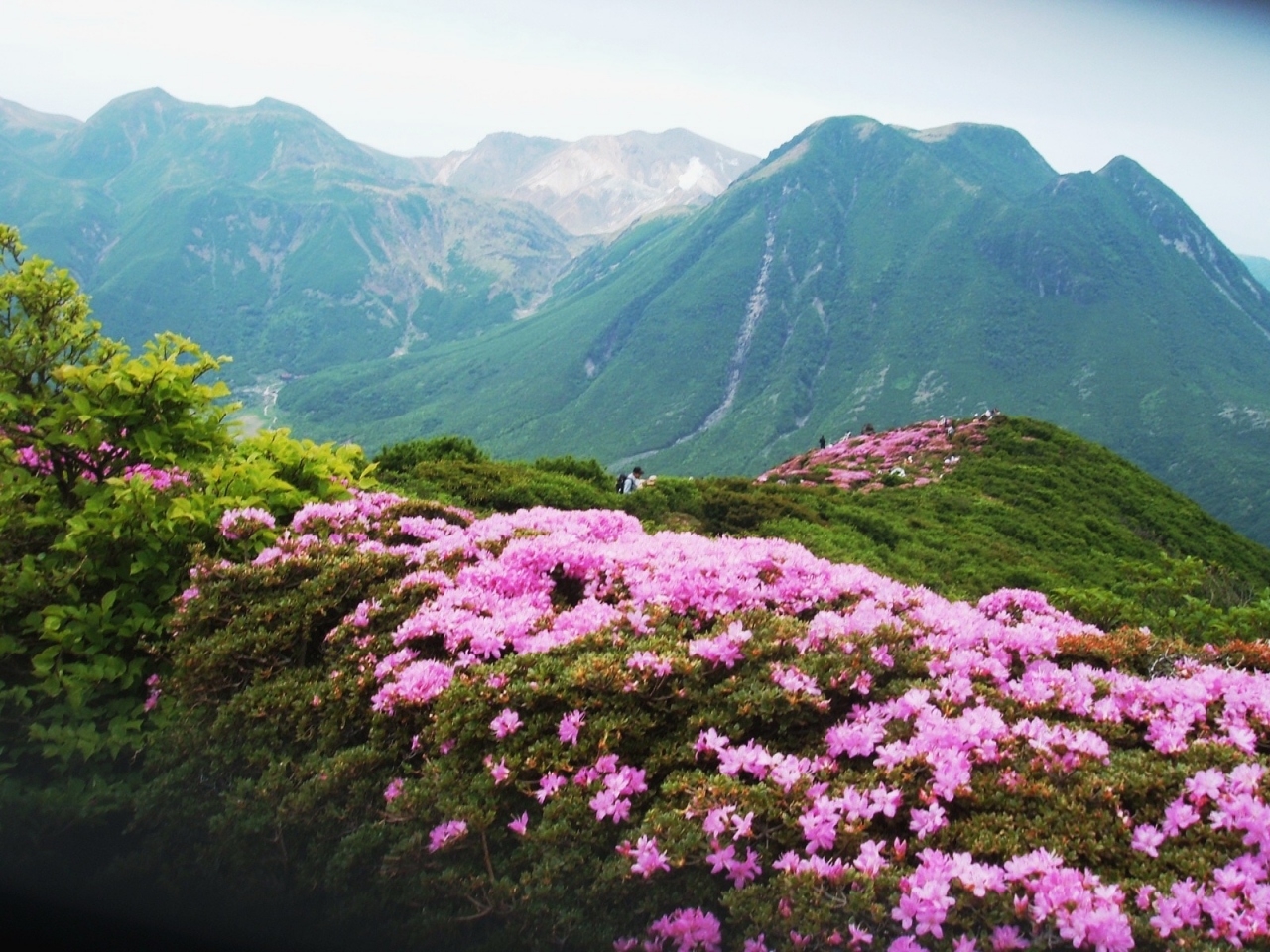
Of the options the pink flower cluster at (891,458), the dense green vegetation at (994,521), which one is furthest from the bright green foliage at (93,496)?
the pink flower cluster at (891,458)

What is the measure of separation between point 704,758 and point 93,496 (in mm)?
5470

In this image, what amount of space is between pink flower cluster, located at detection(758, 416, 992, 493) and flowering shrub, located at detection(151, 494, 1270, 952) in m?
22.0

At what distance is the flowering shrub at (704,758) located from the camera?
11.3ft

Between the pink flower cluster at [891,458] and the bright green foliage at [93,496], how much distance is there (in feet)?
72.5

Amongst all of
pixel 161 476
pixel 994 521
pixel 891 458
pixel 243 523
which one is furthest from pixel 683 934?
pixel 891 458

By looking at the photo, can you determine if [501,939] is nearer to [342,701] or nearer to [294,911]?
[294,911]

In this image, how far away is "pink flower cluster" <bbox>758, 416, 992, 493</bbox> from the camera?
95.0 ft

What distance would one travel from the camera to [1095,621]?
7.71 metres

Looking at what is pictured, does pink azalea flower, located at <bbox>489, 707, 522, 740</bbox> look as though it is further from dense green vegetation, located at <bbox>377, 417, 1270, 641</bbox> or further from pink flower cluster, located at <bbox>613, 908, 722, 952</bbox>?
dense green vegetation, located at <bbox>377, 417, 1270, 641</bbox>

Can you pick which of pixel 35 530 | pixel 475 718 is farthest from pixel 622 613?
pixel 35 530

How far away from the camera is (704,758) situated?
4406 millimetres

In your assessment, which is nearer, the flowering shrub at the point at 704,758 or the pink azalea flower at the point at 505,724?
the flowering shrub at the point at 704,758

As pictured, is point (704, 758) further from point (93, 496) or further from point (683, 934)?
point (93, 496)

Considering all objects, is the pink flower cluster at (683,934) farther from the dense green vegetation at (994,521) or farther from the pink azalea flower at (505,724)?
the dense green vegetation at (994,521)
